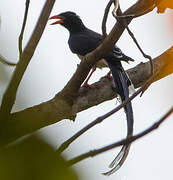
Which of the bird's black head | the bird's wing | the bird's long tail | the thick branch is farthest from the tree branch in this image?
the bird's black head

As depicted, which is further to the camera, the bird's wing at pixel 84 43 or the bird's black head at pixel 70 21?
the bird's black head at pixel 70 21

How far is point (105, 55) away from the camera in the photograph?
3023mm

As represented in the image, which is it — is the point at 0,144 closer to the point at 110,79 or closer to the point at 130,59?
the point at 110,79

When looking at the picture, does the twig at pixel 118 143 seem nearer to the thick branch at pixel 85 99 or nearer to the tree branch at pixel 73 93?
the tree branch at pixel 73 93

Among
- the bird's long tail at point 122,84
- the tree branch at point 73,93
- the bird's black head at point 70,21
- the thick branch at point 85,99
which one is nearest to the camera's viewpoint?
the tree branch at point 73,93

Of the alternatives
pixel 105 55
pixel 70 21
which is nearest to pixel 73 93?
pixel 105 55

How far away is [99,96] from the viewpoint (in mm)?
3723

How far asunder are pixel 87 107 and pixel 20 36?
1286mm

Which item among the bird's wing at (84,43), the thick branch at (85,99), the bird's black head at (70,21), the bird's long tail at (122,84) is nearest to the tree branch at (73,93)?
the thick branch at (85,99)

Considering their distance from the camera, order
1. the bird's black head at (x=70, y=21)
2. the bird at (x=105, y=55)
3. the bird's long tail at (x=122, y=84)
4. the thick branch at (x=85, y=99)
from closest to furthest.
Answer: the bird at (x=105, y=55) < the thick branch at (x=85, y=99) < the bird's long tail at (x=122, y=84) < the bird's black head at (x=70, y=21)

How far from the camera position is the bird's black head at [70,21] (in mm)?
7047

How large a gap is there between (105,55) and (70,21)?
431 centimetres

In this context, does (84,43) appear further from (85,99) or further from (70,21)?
(85,99)

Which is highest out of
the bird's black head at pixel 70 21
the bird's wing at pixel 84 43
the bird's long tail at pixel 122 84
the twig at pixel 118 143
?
the twig at pixel 118 143
